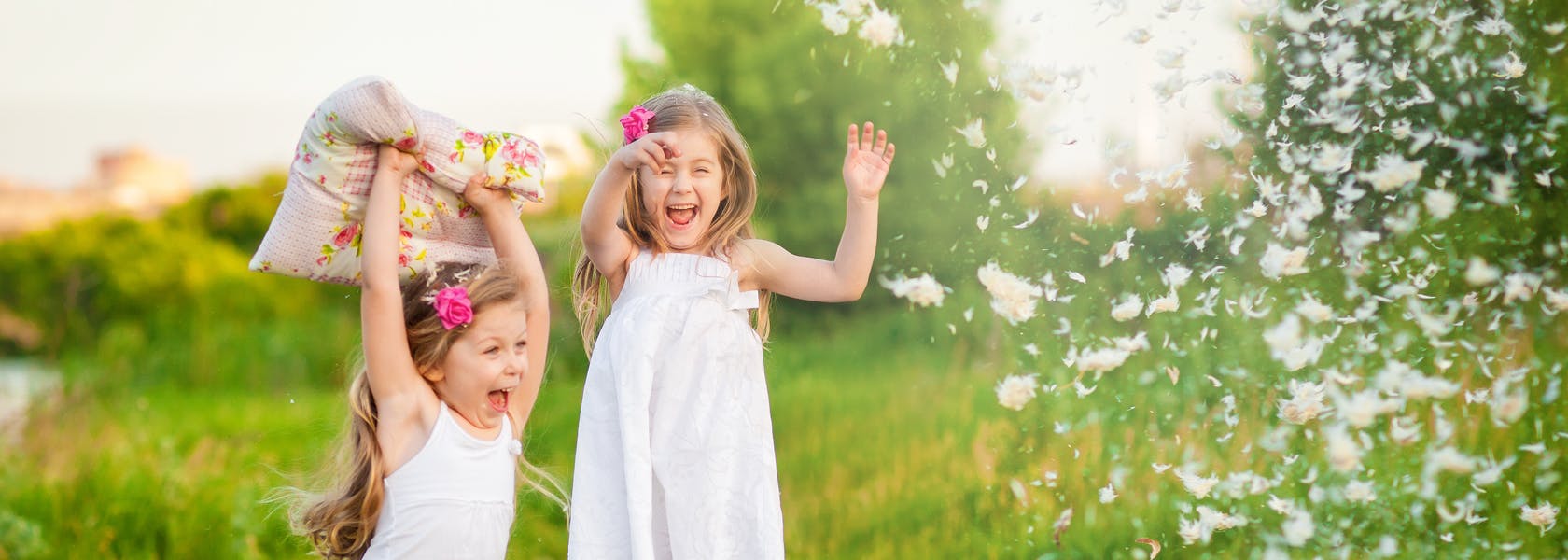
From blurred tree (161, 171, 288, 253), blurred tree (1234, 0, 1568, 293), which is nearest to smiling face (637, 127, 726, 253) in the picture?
blurred tree (1234, 0, 1568, 293)

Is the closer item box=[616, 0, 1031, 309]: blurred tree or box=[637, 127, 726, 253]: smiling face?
box=[637, 127, 726, 253]: smiling face

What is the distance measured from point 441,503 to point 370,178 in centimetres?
55

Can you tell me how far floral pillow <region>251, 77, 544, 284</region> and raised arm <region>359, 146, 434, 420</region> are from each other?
0.12 feet

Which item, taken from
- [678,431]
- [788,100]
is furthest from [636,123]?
[788,100]

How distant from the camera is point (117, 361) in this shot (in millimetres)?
7164

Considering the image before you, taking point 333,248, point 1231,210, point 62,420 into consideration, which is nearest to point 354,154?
point 333,248

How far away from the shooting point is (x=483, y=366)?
225cm

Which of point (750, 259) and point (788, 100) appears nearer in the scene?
point (750, 259)

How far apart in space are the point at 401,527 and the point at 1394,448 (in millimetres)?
2450

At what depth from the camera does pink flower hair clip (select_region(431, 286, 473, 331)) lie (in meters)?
2.19

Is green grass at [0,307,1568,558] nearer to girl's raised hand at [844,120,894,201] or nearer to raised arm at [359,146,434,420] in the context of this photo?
raised arm at [359,146,434,420]

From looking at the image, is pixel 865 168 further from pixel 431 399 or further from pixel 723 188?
pixel 431 399

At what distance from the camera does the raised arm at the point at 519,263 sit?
7.61ft

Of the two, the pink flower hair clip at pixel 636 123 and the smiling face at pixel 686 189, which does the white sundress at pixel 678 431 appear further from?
the pink flower hair clip at pixel 636 123
